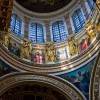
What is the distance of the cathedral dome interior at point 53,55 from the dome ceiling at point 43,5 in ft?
1.87

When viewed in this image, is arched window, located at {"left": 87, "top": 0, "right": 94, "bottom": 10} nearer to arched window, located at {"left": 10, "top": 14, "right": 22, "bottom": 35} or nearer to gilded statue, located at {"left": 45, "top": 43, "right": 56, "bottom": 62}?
gilded statue, located at {"left": 45, "top": 43, "right": 56, "bottom": 62}

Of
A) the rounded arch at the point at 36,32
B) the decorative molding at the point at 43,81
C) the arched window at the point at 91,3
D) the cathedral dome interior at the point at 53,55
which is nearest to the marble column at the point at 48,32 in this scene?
the cathedral dome interior at the point at 53,55

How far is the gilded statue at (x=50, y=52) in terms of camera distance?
25391mm

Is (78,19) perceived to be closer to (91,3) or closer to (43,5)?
(91,3)

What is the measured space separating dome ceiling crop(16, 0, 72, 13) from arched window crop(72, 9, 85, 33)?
182 cm

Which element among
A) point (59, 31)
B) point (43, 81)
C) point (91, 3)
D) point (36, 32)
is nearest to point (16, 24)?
point (36, 32)

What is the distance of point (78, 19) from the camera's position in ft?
88.6

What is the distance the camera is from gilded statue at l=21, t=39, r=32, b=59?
25031mm

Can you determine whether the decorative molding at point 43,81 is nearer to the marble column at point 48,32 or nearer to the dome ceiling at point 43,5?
the marble column at point 48,32

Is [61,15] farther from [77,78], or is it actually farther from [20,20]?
[77,78]

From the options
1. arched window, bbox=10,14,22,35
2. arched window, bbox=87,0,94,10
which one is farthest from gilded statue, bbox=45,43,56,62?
arched window, bbox=87,0,94,10

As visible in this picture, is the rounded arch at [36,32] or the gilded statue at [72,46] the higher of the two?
the rounded arch at [36,32]

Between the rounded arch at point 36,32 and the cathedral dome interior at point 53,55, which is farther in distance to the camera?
the rounded arch at point 36,32

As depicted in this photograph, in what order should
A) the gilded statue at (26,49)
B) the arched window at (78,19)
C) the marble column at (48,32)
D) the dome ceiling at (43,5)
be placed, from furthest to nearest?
1. the dome ceiling at (43,5)
2. the marble column at (48,32)
3. the arched window at (78,19)
4. the gilded statue at (26,49)
